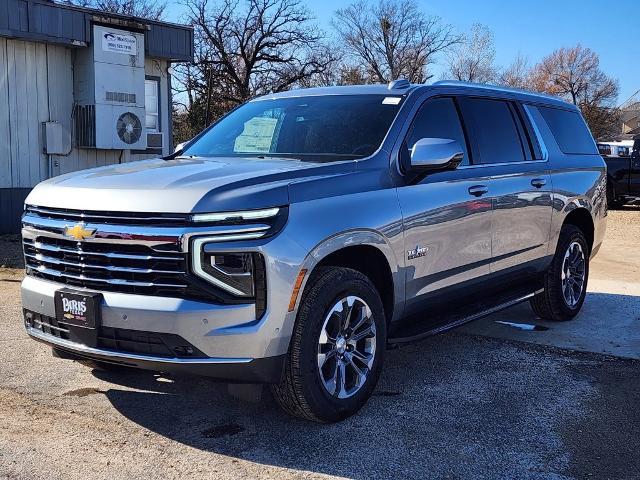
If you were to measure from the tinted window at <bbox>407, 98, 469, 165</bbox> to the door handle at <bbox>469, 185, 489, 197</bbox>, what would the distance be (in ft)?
0.64

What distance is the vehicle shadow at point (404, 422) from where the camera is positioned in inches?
142

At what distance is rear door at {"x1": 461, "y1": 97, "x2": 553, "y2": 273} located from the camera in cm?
537

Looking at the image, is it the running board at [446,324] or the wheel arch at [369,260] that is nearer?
the wheel arch at [369,260]

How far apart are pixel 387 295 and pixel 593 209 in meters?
3.29

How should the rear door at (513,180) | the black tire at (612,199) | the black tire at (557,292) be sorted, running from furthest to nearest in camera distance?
1. the black tire at (612,199)
2. the black tire at (557,292)
3. the rear door at (513,180)

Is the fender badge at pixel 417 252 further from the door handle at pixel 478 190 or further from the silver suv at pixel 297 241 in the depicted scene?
the door handle at pixel 478 190

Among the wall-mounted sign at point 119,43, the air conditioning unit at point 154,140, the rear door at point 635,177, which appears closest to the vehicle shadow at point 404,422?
the wall-mounted sign at point 119,43

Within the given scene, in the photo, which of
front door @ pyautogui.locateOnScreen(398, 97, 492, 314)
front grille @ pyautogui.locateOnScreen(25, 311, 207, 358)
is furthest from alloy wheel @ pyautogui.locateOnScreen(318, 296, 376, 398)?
front grille @ pyautogui.locateOnScreen(25, 311, 207, 358)

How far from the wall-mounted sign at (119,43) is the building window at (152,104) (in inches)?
50.6

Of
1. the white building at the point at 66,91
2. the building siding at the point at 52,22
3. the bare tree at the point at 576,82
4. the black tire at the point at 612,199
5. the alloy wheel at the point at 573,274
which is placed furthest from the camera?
the bare tree at the point at 576,82

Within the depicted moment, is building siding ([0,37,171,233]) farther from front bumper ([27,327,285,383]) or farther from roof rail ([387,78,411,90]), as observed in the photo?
front bumper ([27,327,285,383])

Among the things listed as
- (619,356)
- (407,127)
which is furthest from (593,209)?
(407,127)

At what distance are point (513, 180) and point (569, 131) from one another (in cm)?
162

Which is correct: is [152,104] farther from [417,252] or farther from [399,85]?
[417,252]
